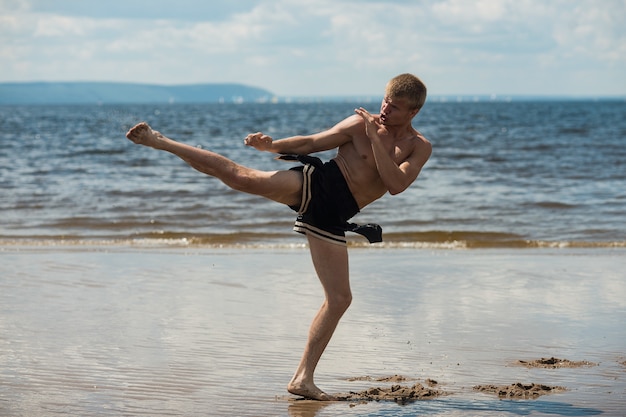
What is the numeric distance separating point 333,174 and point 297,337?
6.87 feet

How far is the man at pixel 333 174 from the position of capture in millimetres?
5266

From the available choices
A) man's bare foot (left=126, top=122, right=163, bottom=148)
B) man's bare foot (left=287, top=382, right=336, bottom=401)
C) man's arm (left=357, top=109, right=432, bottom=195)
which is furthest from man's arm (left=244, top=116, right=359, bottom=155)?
man's bare foot (left=287, top=382, right=336, bottom=401)

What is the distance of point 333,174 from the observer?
546 centimetres

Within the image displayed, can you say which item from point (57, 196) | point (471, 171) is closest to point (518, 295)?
point (57, 196)

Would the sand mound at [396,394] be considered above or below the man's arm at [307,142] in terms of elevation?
below

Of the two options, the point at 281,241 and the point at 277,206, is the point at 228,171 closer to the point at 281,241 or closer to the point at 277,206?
the point at 281,241

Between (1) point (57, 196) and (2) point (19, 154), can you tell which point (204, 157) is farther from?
(2) point (19, 154)

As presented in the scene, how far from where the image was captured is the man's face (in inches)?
208

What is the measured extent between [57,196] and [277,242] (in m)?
7.07

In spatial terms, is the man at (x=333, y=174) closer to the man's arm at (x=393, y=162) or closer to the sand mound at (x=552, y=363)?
the man's arm at (x=393, y=162)

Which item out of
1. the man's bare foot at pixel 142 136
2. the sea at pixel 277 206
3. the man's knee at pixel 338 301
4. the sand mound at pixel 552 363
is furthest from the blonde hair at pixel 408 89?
the sea at pixel 277 206

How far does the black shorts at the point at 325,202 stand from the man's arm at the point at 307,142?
0.07 meters

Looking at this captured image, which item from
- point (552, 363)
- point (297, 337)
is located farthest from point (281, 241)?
point (552, 363)

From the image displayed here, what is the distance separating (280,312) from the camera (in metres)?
8.00
